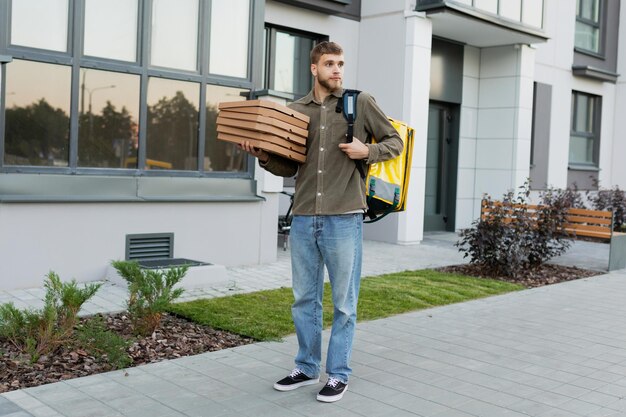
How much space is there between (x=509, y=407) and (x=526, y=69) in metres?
12.3

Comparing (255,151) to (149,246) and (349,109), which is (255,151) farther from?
(149,246)

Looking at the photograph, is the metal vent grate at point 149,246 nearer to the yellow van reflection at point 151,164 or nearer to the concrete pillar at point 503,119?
the yellow van reflection at point 151,164

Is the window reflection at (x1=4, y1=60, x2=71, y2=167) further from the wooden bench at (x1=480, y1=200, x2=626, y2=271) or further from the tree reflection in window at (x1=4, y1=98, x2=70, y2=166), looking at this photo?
the wooden bench at (x1=480, y1=200, x2=626, y2=271)

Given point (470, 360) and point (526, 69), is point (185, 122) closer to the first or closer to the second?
point (470, 360)

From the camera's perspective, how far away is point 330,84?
4777mm

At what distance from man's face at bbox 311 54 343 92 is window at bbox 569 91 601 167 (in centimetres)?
1580

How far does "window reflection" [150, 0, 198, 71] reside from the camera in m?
9.16

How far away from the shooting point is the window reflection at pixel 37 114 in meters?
8.00

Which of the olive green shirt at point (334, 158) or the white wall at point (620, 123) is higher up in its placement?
the white wall at point (620, 123)

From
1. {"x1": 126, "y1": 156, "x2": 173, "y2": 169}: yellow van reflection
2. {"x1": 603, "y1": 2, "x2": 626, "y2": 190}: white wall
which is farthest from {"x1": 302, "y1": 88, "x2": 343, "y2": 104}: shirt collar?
{"x1": 603, "y1": 2, "x2": 626, "y2": 190}: white wall

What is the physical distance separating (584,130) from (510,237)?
10976 millimetres

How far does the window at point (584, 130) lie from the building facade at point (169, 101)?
180 inches

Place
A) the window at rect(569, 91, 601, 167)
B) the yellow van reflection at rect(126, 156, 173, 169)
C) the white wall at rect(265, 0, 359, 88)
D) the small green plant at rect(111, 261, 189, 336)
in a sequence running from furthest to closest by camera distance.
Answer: the window at rect(569, 91, 601, 167) < the white wall at rect(265, 0, 359, 88) < the yellow van reflection at rect(126, 156, 173, 169) < the small green plant at rect(111, 261, 189, 336)

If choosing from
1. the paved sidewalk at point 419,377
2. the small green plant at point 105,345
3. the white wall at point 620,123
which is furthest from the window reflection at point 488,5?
the small green plant at point 105,345
